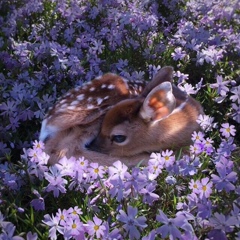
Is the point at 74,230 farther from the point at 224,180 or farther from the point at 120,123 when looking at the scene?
the point at 120,123

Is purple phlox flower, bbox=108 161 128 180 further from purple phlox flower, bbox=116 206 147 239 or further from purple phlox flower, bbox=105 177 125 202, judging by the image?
purple phlox flower, bbox=116 206 147 239

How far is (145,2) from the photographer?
6691 mm

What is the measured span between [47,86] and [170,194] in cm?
223

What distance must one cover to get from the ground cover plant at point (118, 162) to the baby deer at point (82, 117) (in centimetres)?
20

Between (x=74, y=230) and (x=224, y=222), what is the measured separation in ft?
2.56

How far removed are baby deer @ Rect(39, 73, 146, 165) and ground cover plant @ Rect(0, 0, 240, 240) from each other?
204 mm

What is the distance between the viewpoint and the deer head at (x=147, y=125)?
383cm

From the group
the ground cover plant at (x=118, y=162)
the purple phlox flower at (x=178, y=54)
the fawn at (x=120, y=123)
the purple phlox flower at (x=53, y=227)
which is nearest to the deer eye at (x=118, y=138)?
the fawn at (x=120, y=123)

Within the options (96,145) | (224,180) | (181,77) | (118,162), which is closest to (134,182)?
(118,162)

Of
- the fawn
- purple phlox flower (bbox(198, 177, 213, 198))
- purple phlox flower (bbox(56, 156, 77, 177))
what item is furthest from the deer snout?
purple phlox flower (bbox(198, 177, 213, 198))

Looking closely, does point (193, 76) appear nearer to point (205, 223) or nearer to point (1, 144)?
point (1, 144)

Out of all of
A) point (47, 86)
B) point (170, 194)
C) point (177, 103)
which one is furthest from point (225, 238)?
point (47, 86)

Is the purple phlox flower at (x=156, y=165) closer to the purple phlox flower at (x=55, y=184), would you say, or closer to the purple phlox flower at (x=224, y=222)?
the purple phlox flower at (x=55, y=184)

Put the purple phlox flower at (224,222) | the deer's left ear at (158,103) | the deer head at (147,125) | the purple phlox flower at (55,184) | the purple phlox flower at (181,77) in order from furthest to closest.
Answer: the purple phlox flower at (181,77), the deer head at (147,125), the deer's left ear at (158,103), the purple phlox flower at (55,184), the purple phlox flower at (224,222)
